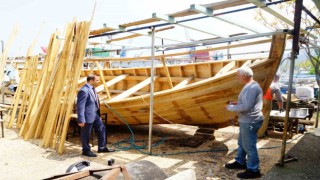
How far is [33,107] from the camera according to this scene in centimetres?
775

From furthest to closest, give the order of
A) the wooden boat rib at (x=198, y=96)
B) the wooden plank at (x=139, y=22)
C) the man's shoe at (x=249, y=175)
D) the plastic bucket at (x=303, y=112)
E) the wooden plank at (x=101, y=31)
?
the plastic bucket at (x=303, y=112) → the wooden plank at (x=101, y=31) → the wooden boat rib at (x=198, y=96) → the wooden plank at (x=139, y=22) → the man's shoe at (x=249, y=175)

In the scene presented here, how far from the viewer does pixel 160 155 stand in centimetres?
579

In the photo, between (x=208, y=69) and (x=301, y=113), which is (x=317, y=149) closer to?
(x=301, y=113)

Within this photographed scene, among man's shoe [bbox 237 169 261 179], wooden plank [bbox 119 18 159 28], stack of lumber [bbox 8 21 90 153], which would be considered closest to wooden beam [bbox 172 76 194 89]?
wooden plank [bbox 119 18 159 28]

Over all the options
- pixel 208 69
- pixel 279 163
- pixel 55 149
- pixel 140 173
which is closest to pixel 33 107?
pixel 55 149

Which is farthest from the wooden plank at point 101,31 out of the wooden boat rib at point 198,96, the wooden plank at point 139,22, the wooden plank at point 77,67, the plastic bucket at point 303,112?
the plastic bucket at point 303,112

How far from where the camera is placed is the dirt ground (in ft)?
15.9

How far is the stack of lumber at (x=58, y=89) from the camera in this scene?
6.21 m

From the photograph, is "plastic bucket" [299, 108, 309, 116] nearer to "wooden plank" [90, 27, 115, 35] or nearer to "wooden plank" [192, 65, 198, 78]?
"wooden plank" [192, 65, 198, 78]

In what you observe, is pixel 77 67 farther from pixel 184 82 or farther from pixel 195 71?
pixel 195 71

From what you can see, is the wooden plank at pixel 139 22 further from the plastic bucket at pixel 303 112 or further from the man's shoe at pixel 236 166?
the plastic bucket at pixel 303 112

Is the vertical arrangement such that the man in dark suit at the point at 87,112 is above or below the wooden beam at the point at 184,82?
below

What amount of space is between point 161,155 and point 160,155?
0.08 feet

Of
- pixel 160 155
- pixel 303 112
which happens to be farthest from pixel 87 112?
pixel 303 112
